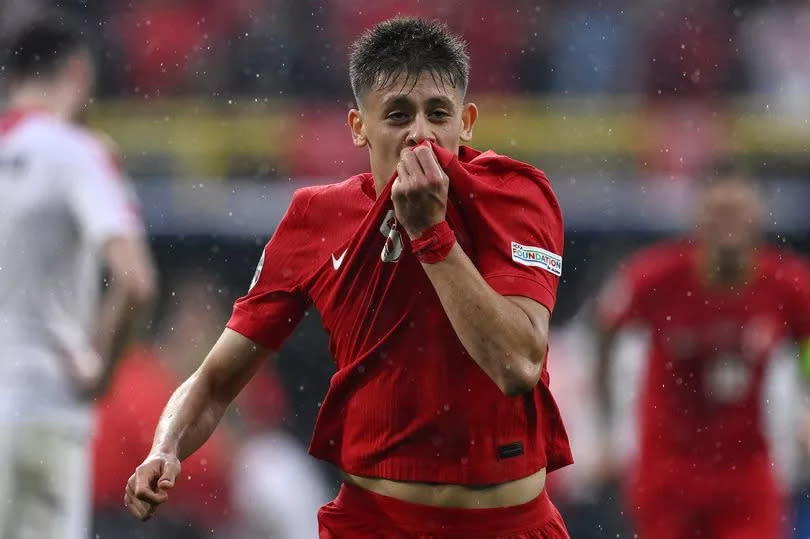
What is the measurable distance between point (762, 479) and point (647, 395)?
61cm

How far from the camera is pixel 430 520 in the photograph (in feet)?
9.98

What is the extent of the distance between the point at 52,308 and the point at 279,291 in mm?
2432

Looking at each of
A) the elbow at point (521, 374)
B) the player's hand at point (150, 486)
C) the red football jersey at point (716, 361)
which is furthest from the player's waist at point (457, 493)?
the red football jersey at point (716, 361)

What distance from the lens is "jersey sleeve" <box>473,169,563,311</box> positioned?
2.91m

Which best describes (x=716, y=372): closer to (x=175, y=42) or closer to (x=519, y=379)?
(x=519, y=379)

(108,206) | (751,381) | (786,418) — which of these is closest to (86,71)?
(108,206)

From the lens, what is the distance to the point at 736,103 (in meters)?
11.8

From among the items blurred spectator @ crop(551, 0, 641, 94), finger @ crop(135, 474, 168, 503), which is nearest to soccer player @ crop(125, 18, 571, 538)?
finger @ crop(135, 474, 168, 503)

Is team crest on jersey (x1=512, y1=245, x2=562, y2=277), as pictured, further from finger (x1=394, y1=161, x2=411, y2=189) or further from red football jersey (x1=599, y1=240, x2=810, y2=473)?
red football jersey (x1=599, y1=240, x2=810, y2=473)

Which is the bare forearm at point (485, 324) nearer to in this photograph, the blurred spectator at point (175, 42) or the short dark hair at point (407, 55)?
the short dark hair at point (407, 55)

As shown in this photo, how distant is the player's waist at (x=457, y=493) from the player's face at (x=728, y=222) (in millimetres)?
3419

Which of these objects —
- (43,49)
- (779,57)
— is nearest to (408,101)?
(43,49)

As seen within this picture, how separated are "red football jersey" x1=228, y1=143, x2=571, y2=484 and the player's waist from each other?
0.03 meters

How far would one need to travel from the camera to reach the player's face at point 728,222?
6.26 metres
